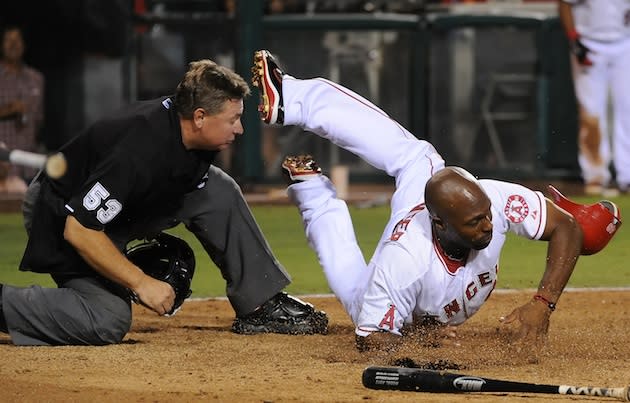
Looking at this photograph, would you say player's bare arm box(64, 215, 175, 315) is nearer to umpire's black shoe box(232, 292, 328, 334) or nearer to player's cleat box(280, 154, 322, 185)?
umpire's black shoe box(232, 292, 328, 334)

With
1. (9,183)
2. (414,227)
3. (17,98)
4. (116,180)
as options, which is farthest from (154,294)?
(17,98)

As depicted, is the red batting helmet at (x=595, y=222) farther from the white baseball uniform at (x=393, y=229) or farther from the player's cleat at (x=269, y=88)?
the player's cleat at (x=269, y=88)

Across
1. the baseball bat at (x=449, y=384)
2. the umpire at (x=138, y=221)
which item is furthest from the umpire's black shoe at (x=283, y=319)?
the baseball bat at (x=449, y=384)

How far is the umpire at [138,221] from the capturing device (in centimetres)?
582

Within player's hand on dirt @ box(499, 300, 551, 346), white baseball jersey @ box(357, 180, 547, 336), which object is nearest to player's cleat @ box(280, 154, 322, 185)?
white baseball jersey @ box(357, 180, 547, 336)

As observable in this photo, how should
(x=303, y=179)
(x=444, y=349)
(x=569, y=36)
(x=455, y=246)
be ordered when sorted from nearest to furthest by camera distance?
(x=455, y=246) → (x=444, y=349) → (x=303, y=179) → (x=569, y=36)

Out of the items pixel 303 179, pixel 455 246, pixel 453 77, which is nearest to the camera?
pixel 455 246

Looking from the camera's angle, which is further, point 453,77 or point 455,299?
point 453,77

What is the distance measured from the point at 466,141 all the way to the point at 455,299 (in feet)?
26.9

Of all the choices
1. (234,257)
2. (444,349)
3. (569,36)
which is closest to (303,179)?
(234,257)

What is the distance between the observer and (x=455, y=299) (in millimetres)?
5730

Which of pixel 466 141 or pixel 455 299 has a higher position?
pixel 455 299

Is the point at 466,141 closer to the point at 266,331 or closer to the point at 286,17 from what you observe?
the point at 286,17

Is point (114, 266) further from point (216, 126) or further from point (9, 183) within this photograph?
point (9, 183)
